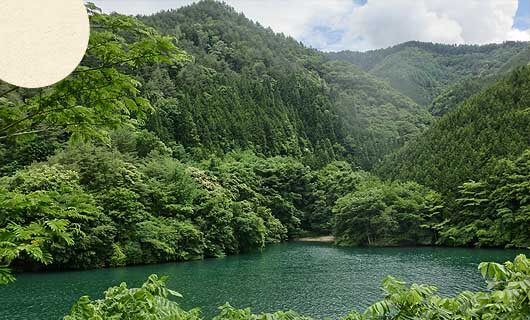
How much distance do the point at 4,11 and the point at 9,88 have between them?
2.90ft

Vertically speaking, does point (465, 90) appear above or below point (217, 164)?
above

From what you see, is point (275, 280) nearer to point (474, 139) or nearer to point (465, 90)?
point (474, 139)

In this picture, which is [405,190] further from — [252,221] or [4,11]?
[4,11]

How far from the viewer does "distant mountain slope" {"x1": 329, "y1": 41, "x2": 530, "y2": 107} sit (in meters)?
116

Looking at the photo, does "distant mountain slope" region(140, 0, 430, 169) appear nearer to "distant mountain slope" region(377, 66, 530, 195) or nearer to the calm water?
"distant mountain slope" region(377, 66, 530, 195)

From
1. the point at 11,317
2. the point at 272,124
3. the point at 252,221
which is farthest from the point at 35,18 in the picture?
the point at 272,124

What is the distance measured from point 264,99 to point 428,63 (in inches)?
2961

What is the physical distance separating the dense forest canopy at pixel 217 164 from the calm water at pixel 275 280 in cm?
233

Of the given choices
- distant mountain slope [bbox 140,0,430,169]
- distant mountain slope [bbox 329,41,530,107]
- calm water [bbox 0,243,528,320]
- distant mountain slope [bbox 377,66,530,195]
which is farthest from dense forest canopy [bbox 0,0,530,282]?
distant mountain slope [bbox 329,41,530,107]

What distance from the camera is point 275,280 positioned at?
23.4m

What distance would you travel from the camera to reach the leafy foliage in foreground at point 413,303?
2275 millimetres

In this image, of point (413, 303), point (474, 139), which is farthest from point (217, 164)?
point (413, 303)
